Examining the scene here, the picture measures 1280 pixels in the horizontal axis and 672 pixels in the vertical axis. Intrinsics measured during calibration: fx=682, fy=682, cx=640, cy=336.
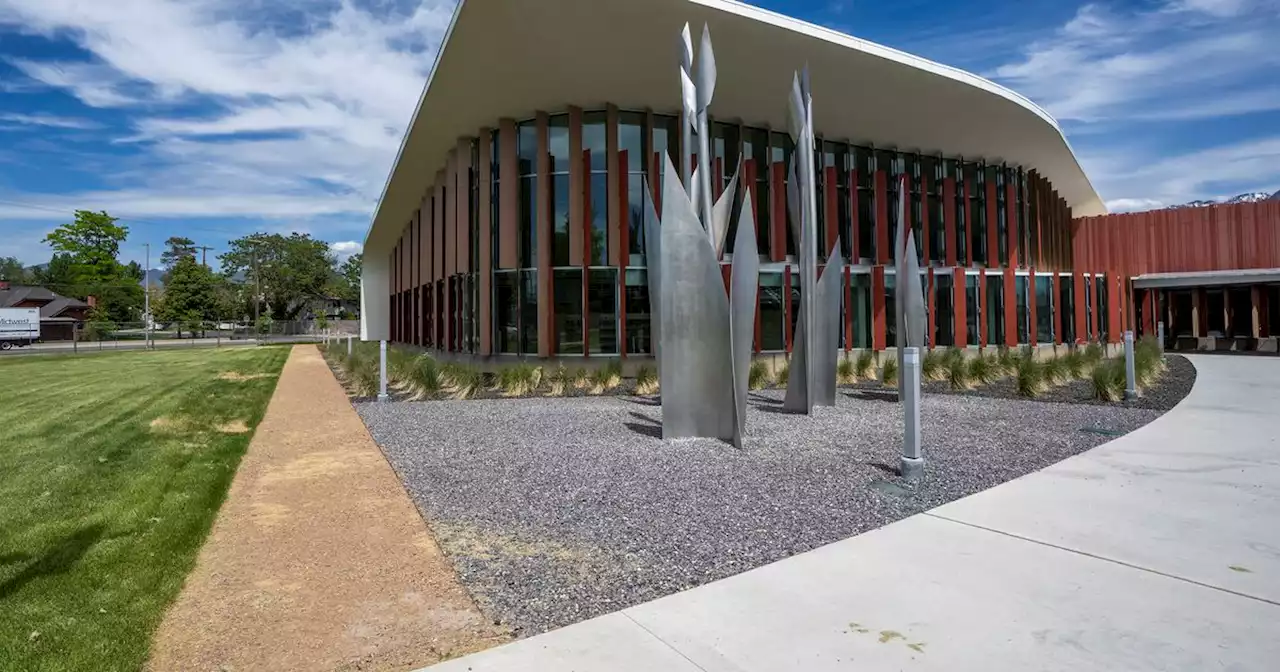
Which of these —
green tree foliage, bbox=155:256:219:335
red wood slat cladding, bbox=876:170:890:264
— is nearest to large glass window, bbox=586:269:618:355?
red wood slat cladding, bbox=876:170:890:264

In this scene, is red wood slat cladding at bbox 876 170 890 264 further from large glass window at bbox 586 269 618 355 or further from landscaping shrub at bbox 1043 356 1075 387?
large glass window at bbox 586 269 618 355

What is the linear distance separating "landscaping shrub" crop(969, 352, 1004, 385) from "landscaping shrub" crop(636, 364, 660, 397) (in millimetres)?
6914

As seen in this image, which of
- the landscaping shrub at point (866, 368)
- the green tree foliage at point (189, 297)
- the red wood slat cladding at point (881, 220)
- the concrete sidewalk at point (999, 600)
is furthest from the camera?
the green tree foliage at point (189, 297)

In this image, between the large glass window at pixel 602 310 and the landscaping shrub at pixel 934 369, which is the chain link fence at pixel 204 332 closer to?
the large glass window at pixel 602 310

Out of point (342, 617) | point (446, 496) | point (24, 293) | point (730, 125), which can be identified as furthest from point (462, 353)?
point (24, 293)

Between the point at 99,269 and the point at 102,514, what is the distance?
356 ft

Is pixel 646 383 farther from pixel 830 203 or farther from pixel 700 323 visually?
pixel 830 203

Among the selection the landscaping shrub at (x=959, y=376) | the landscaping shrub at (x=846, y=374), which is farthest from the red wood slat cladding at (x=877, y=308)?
the landscaping shrub at (x=959, y=376)

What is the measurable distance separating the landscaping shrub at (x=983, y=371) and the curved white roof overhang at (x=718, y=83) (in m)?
7.54

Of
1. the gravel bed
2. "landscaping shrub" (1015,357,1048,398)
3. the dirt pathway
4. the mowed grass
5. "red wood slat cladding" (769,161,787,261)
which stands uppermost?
"red wood slat cladding" (769,161,787,261)

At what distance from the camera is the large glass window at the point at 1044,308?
27.3 metres

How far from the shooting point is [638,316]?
18703 millimetres

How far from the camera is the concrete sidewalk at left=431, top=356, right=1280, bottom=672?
317 cm

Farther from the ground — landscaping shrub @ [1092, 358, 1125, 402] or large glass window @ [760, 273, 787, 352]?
large glass window @ [760, 273, 787, 352]
